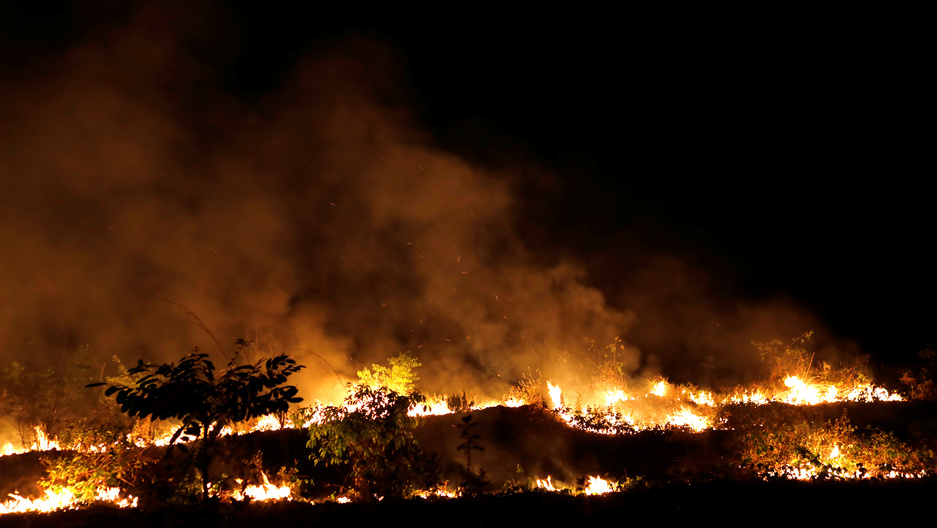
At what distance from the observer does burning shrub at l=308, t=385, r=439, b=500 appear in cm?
543

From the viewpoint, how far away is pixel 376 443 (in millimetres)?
5625

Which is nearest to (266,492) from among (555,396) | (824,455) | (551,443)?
(551,443)

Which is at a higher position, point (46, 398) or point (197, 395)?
point (46, 398)

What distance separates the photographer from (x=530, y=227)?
54.4 feet

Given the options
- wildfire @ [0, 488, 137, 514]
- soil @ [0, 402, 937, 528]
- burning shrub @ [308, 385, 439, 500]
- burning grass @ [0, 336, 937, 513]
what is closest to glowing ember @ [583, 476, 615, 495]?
burning grass @ [0, 336, 937, 513]

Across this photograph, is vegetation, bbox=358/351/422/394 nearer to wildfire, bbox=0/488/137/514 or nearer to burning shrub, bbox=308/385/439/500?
burning shrub, bbox=308/385/439/500

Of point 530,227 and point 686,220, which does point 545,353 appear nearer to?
point 530,227

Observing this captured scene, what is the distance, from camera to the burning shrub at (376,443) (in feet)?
17.8

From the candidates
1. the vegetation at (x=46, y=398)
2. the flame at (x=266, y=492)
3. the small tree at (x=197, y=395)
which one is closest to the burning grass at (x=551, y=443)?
the flame at (x=266, y=492)

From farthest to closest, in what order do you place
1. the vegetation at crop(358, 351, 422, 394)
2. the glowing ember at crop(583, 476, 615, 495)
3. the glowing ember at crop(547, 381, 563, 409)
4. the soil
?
the glowing ember at crop(547, 381, 563, 409) → the vegetation at crop(358, 351, 422, 394) → the glowing ember at crop(583, 476, 615, 495) → the soil

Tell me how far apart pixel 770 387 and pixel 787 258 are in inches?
306

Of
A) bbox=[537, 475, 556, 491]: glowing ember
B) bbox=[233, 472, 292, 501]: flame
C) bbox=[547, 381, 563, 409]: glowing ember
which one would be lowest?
bbox=[537, 475, 556, 491]: glowing ember

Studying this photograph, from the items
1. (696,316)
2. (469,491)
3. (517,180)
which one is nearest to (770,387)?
(696,316)

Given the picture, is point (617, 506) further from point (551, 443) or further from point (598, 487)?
point (551, 443)
